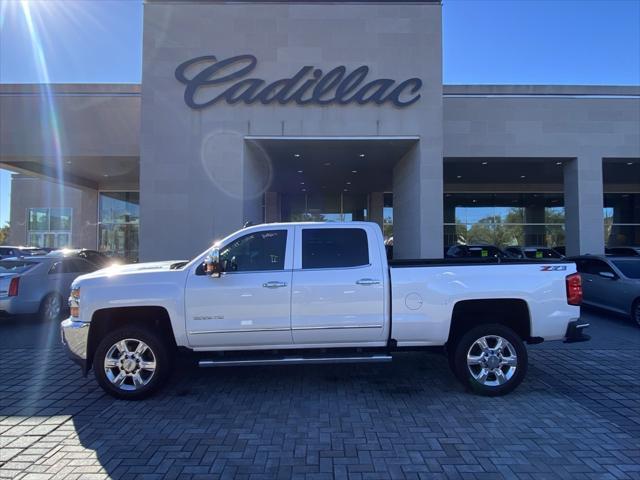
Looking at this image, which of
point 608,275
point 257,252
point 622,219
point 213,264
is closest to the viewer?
point 213,264

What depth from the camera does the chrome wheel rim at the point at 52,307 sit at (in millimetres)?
8977

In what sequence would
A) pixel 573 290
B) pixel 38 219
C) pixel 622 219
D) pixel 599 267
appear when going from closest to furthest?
pixel 573 290, pixel 599 267, pixel 622 219, pixel 38 219

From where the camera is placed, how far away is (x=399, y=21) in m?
12.5

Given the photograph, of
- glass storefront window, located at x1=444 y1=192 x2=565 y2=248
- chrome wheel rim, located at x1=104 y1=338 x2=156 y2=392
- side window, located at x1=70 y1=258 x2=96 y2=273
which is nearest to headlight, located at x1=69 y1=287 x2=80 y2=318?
chrome wheel rim, located at x1=104 y1=338 x2=156 y2=392

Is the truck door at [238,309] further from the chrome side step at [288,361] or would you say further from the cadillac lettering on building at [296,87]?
the cadillac lettering on building at [296,87]

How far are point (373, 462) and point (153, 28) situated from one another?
13458mm

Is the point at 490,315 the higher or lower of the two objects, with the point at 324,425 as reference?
higher

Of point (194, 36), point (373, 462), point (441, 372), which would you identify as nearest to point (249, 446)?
point (373, 462)

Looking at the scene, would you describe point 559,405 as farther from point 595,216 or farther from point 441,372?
point 595,216

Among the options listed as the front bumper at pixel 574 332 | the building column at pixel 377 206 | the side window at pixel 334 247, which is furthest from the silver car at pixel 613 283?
the building column at pixel 377 206

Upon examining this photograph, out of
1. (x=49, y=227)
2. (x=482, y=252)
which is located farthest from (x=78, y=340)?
(x=49, y=227)

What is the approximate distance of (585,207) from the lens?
15375mm

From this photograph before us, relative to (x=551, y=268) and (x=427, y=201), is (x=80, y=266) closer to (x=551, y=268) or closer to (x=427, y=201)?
(x=427, y=201)

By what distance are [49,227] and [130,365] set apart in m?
34.2
